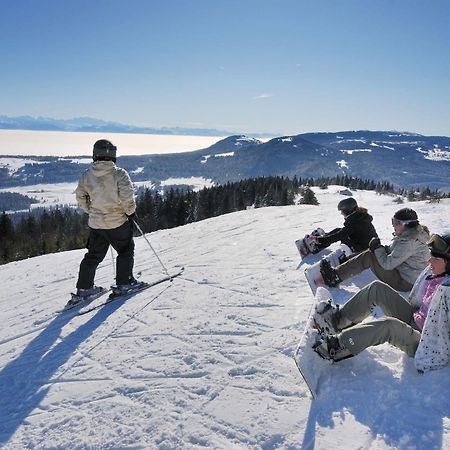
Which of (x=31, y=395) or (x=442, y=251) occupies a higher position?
(x=442, y=251)

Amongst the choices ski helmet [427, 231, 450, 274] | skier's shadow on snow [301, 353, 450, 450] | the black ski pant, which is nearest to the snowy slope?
skier's shadow on snow [301, 353, 450, 450]

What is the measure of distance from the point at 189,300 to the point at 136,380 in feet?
7.66

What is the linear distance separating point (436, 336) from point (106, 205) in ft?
17.0

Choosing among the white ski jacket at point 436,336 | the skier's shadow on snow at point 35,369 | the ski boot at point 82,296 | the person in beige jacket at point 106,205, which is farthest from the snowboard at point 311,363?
the ski boot at point 82,296

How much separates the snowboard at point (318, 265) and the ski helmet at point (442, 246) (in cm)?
271

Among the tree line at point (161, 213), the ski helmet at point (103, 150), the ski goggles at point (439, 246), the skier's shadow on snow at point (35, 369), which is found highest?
the ski helmet at point (103, 150)

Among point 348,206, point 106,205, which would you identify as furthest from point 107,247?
point 348,206

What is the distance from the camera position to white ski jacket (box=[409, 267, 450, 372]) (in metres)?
3.44

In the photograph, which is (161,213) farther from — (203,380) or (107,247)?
(203,380)

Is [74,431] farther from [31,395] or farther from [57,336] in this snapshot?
[57,336]

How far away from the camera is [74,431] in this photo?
3650 millimetres

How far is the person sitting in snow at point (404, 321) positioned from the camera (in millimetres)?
3514

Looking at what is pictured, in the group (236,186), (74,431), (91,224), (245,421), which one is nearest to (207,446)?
(245,421)

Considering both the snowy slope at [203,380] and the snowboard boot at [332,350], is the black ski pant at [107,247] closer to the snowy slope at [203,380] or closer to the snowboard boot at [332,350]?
the snowy slope at [203,380]
